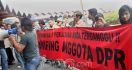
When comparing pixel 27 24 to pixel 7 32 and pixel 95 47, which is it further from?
pixel 95 47

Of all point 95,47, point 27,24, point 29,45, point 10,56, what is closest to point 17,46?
point 29,45

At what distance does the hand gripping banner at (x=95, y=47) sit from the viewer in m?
8.04

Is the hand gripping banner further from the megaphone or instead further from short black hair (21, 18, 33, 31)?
the megaphone

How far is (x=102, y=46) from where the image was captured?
8.98m

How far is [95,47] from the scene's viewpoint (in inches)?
369

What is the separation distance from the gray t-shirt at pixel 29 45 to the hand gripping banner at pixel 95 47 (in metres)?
1.34

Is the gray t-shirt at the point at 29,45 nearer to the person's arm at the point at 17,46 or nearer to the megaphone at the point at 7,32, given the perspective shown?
the person's arm at the point at 17,46

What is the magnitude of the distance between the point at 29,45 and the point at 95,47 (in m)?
1.47

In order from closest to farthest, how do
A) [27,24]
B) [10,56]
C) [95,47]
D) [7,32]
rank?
[7,32]
[27,24]
[95,47]
[10,56]

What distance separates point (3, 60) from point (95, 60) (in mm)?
4078

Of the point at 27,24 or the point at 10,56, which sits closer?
the point at 27,24

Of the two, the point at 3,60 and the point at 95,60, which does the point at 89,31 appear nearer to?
the point at 95,60

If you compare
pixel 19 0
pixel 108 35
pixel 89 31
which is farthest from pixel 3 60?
pixel 19 0

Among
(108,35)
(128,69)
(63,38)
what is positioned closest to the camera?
(128,69)
